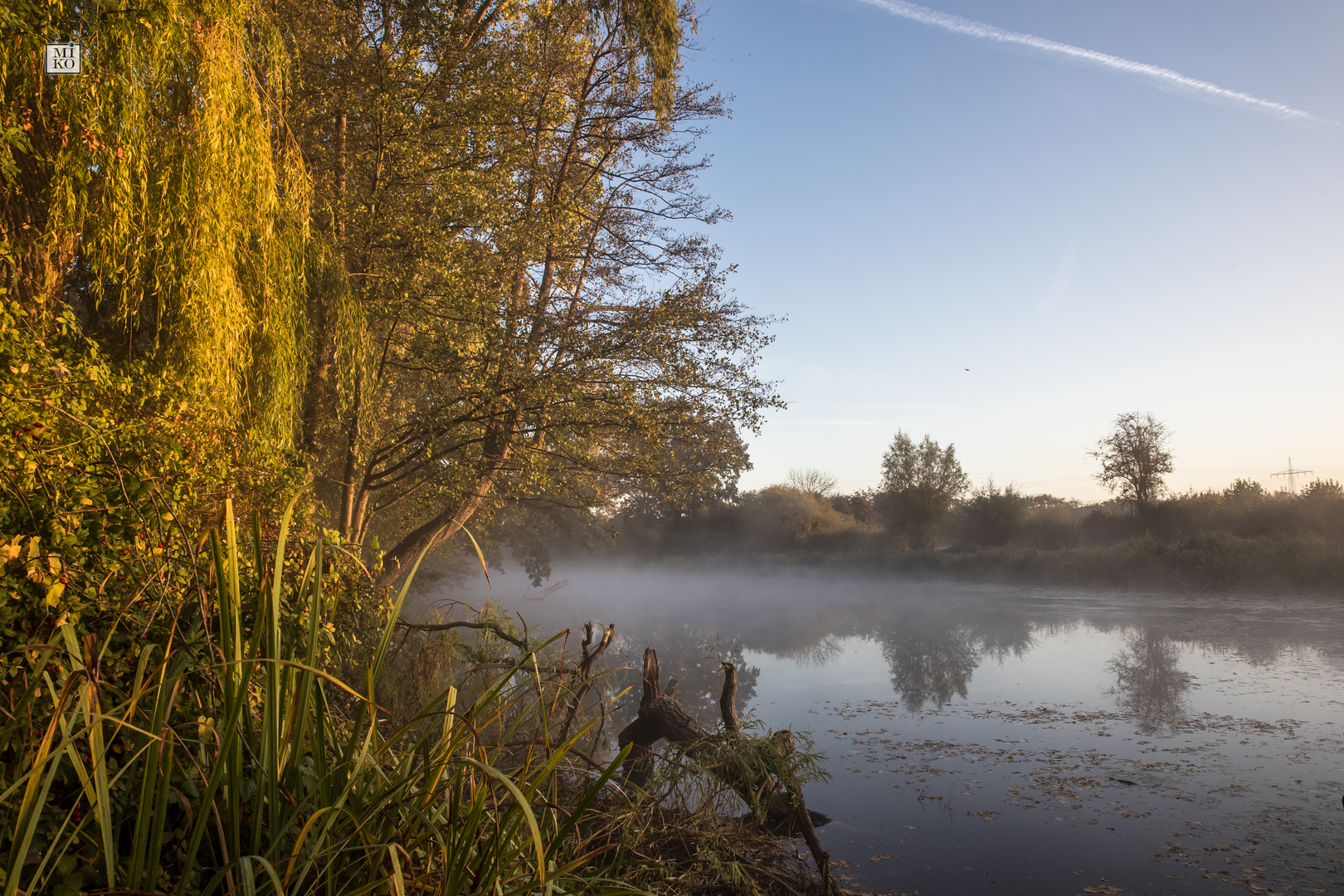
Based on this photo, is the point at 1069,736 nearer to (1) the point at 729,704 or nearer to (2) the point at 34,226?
(1) the point at 729,704

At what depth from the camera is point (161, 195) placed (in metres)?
4.95

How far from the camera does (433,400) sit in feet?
33.6

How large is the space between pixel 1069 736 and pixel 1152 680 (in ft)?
12.1

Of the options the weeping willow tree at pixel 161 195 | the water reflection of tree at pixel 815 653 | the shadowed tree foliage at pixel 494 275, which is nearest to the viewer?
the weeping willow tree at pixel 161 195

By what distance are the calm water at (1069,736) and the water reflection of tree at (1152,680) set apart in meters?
0.05

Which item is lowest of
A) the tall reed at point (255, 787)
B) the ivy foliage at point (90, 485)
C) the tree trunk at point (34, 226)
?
the tall reed at point (255, 787)

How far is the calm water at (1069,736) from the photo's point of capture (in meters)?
5.04

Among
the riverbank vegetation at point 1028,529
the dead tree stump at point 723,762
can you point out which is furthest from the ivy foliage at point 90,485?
the riverbank vegetation at point 1028,529

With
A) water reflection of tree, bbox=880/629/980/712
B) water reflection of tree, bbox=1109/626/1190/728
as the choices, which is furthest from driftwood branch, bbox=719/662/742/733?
water reflection of tree, bbox=1109/626/1190/728

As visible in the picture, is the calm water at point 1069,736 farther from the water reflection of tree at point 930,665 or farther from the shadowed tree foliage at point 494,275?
the shadowed tree foliage at point 494,275

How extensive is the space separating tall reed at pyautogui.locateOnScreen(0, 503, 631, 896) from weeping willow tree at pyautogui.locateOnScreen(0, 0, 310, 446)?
10.7ft

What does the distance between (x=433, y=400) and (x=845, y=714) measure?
7.13 meters

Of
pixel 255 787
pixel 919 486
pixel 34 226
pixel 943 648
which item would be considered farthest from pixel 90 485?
pixel 919 486

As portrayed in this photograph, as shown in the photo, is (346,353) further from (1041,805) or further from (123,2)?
(1041,805)
